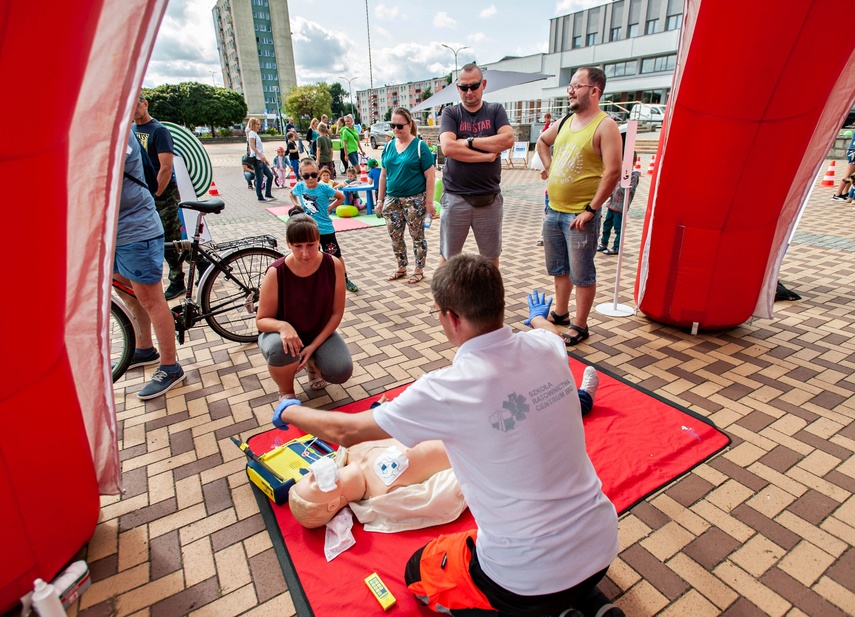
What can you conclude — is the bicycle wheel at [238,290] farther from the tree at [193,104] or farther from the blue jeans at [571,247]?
the tree at [193,104]

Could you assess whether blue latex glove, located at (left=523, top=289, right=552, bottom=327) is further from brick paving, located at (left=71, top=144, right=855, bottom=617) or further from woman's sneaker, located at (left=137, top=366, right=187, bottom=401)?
woman's sneaker, located at (left=137, top=366, right=187, bottom=401)

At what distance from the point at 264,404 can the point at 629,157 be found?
348cm

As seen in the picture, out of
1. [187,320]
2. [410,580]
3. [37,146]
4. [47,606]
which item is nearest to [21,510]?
[47,606]

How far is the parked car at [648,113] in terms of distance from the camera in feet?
81.1

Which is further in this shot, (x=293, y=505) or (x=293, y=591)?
(x=293, y=505)

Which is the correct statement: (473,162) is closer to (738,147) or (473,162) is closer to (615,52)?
(738,147)

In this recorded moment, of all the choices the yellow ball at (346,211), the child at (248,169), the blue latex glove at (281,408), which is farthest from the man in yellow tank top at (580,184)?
the child at (248,169)

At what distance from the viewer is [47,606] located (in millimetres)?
1366

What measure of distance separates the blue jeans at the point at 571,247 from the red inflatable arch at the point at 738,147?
2.15 feet

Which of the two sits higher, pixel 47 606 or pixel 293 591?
pixel 47 606

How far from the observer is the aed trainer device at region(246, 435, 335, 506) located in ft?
7.59

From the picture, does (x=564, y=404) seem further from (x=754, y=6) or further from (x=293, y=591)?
(x=754, y=6)

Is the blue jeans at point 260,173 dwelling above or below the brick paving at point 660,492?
above

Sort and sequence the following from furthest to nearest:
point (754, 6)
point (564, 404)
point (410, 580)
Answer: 1. point (754, 6)
2. point (410, 580)
3. point (564, 404)
